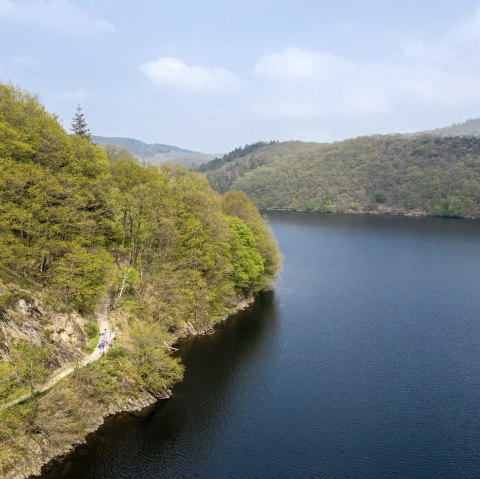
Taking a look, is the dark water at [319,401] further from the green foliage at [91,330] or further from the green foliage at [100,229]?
the green foliage at [91,330]

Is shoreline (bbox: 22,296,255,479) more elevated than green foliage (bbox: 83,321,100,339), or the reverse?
green foliage (bbox: 83,321,100,339)

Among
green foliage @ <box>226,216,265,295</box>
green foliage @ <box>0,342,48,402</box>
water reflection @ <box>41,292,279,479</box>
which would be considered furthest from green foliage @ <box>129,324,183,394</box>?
green foliage @ <box>226,216,265,295</box>

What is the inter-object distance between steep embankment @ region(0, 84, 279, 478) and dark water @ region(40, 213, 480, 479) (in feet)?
12.6

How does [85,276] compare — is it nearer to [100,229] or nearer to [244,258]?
[100,229]

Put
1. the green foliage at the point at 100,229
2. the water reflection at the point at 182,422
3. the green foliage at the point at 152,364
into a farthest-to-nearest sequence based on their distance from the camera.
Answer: the green foliage at the point at 100,229 → the green foliage at the point at 152,364 → the water reflection at the point at 182,422

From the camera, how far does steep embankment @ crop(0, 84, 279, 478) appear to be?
143 feet

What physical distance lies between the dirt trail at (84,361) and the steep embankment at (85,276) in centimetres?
36

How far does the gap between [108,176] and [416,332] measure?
5868 cm

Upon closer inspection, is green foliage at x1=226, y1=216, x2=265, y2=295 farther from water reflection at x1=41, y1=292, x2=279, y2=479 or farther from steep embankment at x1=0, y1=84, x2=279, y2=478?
water reflection at x1=41, y1=292, x2=279, y2=479

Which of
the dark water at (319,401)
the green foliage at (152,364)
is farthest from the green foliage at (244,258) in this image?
the green foliage at (152,364)

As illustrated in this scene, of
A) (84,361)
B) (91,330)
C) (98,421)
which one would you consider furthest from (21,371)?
(91,330)

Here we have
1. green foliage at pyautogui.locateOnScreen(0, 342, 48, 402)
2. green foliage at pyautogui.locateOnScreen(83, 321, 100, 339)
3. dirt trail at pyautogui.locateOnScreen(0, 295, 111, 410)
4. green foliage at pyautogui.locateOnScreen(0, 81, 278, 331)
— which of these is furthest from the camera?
green foliage at pyautogui.locateOnScreen(83, 321, 100, 339)

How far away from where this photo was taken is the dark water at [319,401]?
1694 inches

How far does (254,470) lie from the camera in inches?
1656
